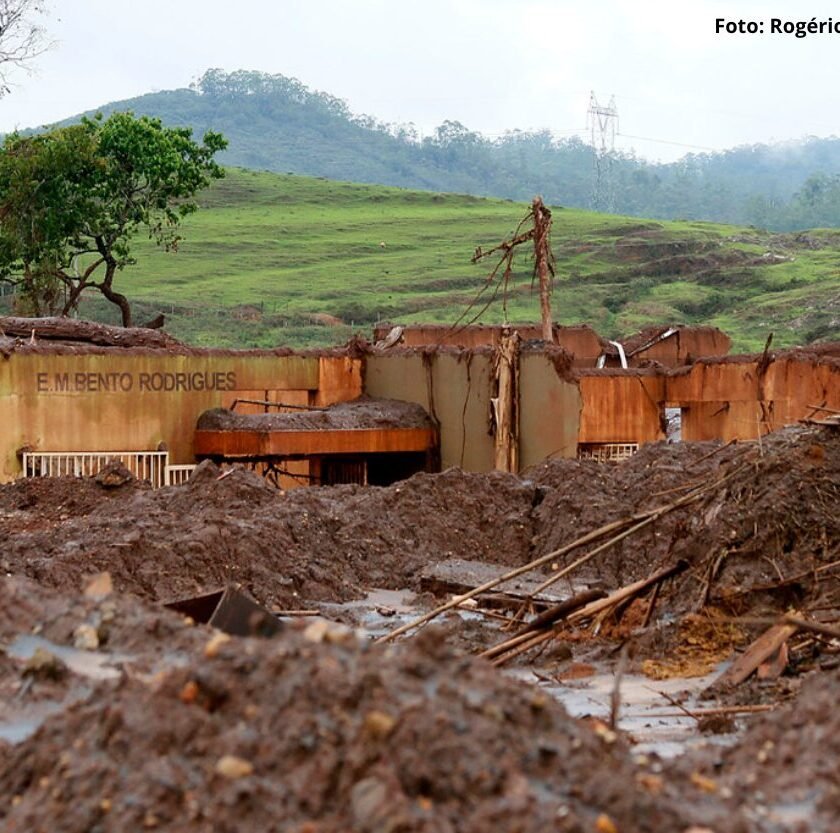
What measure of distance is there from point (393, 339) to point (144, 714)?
75.8 ft

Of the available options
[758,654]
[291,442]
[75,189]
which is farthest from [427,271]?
[758,654]

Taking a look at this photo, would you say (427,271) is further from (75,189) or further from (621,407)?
(621,407)

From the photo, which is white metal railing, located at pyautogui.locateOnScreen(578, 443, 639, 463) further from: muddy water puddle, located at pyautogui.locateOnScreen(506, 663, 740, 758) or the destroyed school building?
muddy water puddle, located at pyautogui.locateOnScreen(506, 663, 740, 758)

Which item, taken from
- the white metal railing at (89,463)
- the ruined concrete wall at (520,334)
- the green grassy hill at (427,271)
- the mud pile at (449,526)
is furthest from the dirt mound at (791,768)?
the green grassy hill at (427,271)

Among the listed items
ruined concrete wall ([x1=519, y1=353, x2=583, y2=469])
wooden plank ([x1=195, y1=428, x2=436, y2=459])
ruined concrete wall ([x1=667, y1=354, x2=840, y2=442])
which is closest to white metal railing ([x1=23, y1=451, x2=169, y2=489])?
wooden plank ([x1=195, y1=428, x2=436, y2=459])

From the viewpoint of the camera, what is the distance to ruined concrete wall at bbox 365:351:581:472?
22.5 metres

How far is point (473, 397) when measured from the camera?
23672 millimetres

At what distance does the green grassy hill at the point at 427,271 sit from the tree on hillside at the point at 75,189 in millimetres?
16916

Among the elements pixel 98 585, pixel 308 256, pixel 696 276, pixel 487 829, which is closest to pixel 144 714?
pixel 487 829

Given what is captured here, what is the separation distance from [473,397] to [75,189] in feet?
61.4

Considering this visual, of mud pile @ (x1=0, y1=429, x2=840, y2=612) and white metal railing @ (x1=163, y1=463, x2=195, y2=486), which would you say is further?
white metal railing @ (x1=163, y1=463, x2=195, y2=486)

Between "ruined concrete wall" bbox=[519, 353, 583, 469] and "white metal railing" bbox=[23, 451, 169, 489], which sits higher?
"ruined concrete wall" bbox=[519, 353, 583, 469]

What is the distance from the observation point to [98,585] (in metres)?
7.29

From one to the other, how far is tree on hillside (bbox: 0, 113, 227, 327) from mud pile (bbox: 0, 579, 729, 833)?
33.6m
